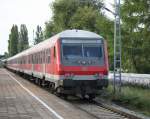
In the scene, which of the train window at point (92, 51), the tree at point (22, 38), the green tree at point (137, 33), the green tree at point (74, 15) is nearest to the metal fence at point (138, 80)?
the train window at point (92, 51)

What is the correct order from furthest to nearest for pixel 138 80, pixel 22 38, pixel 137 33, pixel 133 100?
pixel 22 38 → pixel 137 33 → pixel 138 80 → pixel 133 100

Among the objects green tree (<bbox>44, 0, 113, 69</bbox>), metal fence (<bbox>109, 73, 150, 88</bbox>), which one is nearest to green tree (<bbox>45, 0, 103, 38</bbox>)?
green tree (<bbox>44, 0, 113, 69</bbox>)

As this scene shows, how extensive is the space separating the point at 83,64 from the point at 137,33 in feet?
86.9

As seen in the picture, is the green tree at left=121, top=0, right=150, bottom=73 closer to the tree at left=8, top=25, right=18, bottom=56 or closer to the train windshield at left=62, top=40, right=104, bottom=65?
the train windshield at left=62, top=40, right=104, bottom=65

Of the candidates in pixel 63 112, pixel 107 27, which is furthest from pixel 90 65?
pixel 107 27

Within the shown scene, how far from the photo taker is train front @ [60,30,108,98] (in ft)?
74.9

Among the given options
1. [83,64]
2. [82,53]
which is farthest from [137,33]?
[83,64]

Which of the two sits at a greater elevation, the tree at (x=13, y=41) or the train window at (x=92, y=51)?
the tree at (x=13, y=41)

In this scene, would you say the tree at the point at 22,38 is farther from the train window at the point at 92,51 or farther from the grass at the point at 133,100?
the train window at the point at 92,51

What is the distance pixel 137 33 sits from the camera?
49000 millimetres

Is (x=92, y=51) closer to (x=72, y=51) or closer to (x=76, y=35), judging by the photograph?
(x=72, y=51)

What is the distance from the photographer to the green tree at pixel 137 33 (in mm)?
47531

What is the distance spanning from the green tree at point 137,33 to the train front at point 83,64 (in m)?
24.0

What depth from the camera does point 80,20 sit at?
66562 mm
